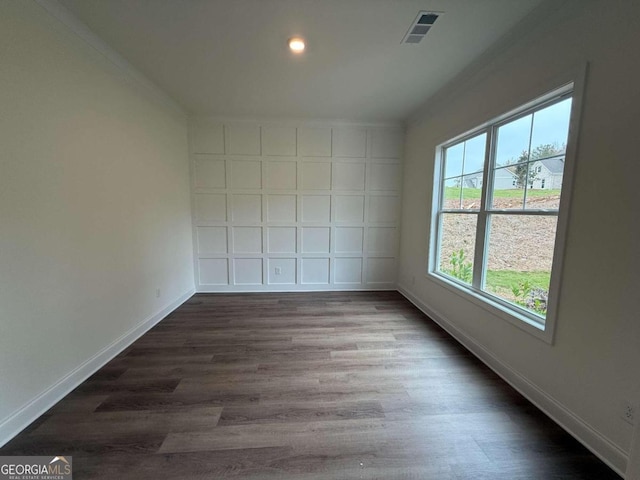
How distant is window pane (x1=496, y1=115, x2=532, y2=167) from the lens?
1.97 meters

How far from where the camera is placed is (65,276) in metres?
1.81

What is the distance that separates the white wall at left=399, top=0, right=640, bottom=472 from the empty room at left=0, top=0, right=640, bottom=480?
10mm

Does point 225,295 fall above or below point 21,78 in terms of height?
below

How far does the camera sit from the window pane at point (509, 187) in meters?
2.00

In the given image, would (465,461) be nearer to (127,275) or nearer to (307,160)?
(127,275)

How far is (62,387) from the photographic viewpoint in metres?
1.78

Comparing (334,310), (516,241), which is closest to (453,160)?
(516,241)

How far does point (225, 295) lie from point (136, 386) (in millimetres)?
2111

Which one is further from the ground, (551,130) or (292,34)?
(292,34)

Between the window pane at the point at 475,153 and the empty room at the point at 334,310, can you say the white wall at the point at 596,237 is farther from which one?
the window pane at the point at 475,153

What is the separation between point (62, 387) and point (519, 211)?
3.68 metres

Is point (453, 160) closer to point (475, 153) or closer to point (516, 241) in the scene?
point (475, 153)

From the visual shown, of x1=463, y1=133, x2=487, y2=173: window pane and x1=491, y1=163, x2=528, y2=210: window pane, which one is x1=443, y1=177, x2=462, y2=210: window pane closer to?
x1=463, y1=133, x2=487, y2=173: window pane

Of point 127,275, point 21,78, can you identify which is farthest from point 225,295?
point 21,78
